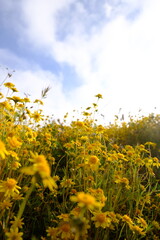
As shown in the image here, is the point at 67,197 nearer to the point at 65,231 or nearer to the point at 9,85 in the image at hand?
the point at 65,231

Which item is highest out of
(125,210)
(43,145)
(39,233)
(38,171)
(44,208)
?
(43,145)

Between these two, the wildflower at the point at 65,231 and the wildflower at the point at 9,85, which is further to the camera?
the wildflower at the point at 9,85

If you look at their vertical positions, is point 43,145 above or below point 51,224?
above

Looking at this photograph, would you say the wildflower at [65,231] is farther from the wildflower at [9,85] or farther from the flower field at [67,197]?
the wildflower at [9,85]

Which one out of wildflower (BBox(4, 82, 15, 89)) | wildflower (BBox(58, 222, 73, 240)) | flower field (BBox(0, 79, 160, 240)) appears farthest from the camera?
wildflower (BBox(4, 82, 15, 89))

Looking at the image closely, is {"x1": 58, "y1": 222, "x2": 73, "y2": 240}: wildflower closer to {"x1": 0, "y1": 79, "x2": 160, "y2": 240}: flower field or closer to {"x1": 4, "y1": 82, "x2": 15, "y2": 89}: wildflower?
{"x1": 0, "y1": 79, "x2": 160, "y2": 240}: flower field

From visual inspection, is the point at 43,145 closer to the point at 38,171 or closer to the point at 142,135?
the point at 38,171

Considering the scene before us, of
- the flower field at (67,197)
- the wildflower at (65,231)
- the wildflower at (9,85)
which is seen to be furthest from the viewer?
the wildflower at (9,85)

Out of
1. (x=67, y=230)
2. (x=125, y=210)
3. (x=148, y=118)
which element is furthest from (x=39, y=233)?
(x=148, y=118)

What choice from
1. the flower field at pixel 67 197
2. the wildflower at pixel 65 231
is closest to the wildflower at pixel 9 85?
the flower field at pixel 67 197

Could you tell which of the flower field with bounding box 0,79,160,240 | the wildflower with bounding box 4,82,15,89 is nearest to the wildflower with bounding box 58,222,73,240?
the flower field with bounding box 0,79,160,240

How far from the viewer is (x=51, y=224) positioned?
4.87ft

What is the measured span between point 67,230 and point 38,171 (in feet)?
2.01

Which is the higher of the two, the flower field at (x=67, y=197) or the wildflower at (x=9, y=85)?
the wildflower at (x=9, y=85)
